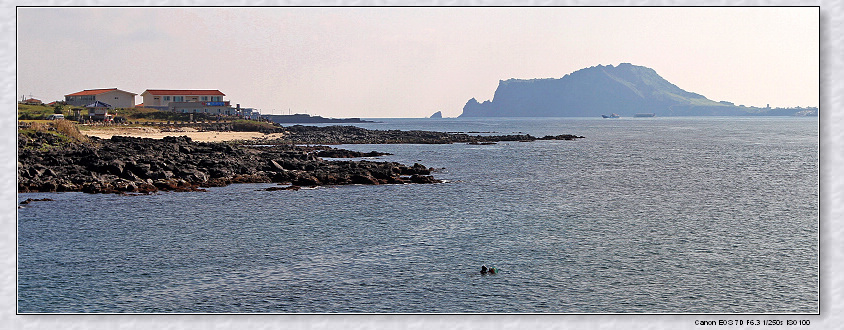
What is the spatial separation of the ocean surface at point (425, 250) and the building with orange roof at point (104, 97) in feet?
349

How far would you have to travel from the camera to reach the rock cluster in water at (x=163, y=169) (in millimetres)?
54344

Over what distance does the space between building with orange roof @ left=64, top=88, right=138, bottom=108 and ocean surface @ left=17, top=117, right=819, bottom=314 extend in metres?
106

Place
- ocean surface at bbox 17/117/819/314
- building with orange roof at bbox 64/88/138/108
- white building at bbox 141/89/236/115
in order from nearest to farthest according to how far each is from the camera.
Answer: ocean surface at bbox 17/117/819/314 → building with orange roof at bbox 64/88/138/108 → white building at bbox 141/89/236/115

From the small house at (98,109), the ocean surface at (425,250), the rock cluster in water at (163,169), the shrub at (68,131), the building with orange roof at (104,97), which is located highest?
the building with orange roof at (104,97)

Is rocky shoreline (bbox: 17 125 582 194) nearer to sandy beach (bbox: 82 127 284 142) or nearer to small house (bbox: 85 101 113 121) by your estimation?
sandy beach (bbox: 82 127 284 142)

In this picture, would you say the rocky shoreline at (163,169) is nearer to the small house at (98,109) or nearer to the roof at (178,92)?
the small house at (98,109)

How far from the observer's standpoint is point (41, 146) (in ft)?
221

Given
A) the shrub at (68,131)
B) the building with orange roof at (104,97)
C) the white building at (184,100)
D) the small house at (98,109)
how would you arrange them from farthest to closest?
the white building at (184,100), the building with orange roof at (104,97), the small house at (98,109), the shrub at (68,131)

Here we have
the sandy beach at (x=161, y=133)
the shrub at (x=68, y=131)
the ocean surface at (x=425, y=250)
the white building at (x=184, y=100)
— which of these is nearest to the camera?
the ocean surface at (x=425, y=250)

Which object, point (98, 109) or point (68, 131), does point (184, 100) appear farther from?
point (68, 131)

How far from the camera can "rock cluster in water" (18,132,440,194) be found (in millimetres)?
54344

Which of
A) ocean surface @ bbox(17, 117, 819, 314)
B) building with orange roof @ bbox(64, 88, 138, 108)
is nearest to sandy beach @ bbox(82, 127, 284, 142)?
building with orange roof @ bbox(64, 88, 138, 108)

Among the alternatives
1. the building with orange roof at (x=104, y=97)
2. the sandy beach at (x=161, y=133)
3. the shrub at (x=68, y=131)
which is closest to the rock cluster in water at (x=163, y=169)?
the shrub at (x=68, y=131)

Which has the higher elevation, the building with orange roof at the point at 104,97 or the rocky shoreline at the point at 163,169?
the building with orange roof at the point at 104,97
